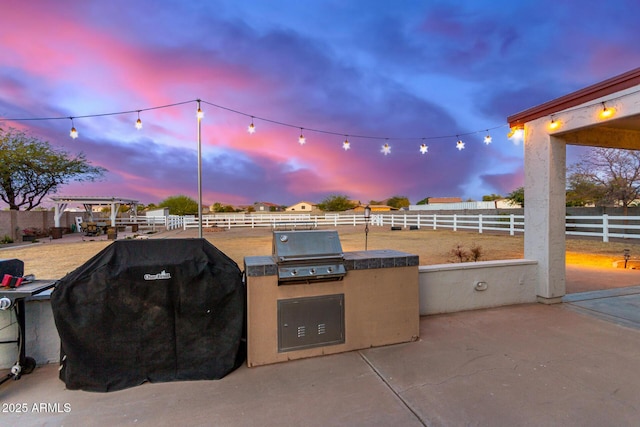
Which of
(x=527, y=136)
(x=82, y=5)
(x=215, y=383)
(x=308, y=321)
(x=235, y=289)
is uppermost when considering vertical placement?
(x=82, y=5)

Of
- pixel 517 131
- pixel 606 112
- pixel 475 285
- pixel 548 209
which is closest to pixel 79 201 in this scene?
pixel 475 285

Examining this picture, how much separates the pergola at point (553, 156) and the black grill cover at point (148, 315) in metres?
4.15

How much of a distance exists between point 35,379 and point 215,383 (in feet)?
4.72

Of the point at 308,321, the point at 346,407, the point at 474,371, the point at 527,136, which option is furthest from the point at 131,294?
the point at 527,136

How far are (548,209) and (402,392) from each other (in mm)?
3426

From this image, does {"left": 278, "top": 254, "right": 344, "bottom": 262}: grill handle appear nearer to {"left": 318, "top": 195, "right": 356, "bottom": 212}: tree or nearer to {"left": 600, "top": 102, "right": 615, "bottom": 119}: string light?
{"left": 600, "top": 102, "right": 615, "bottom": 119}: string light

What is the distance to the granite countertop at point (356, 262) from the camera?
7.91 ft

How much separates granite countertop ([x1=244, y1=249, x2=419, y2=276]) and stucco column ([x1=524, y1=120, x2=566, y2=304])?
7.94 ft

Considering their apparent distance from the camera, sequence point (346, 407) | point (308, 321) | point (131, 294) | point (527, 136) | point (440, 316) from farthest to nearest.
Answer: point (527, 136) → point (440, 316) → point (308, 321) → point (131, 294) → point (346, 407)

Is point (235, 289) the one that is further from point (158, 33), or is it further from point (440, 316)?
point (158, 33)

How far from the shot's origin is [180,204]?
148ft

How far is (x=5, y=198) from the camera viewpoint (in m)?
18.2

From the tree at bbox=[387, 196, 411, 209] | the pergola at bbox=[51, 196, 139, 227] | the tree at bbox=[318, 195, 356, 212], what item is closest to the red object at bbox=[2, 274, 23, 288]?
the pergola at bbox=[51, 196, 139, 227]

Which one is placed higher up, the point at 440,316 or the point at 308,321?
the point at 308,321
